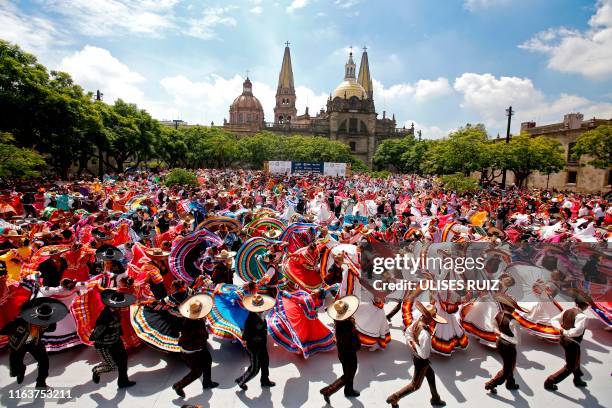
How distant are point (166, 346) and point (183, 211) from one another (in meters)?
7.58

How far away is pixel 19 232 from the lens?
7.22 meters

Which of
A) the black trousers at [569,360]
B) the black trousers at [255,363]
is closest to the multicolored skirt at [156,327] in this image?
the black trousers at [255,363]

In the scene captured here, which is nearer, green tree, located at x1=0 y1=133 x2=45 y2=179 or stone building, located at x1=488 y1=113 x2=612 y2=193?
green tree, located at x1=0 y1=133 x2=45 y2=179

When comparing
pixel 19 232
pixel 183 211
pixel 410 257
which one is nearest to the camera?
pixel 410 257

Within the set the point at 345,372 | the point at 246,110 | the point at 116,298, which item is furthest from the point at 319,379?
the point at 246,110

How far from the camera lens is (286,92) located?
81.9m

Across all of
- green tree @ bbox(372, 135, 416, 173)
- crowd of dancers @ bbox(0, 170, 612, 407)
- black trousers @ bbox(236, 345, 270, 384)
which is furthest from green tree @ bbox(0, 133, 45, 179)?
green tree @ bbox(372, 135, 416, 173)

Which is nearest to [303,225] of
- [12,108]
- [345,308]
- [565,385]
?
[345,308]

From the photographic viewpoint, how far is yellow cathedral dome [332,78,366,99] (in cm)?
7512

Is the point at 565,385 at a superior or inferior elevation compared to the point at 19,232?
inferior

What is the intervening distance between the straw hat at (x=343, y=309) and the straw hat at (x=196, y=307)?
4.60 feet

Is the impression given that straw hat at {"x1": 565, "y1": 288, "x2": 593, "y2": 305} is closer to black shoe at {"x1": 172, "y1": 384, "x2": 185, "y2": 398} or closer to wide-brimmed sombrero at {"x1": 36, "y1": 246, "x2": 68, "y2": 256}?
black shoe at {"x1": 172, "y1": 384, "x2": 185, "y2": 398}

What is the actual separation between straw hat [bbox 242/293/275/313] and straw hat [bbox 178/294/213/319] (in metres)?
0.45

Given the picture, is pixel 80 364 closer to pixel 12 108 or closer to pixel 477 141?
pixel 12 108
